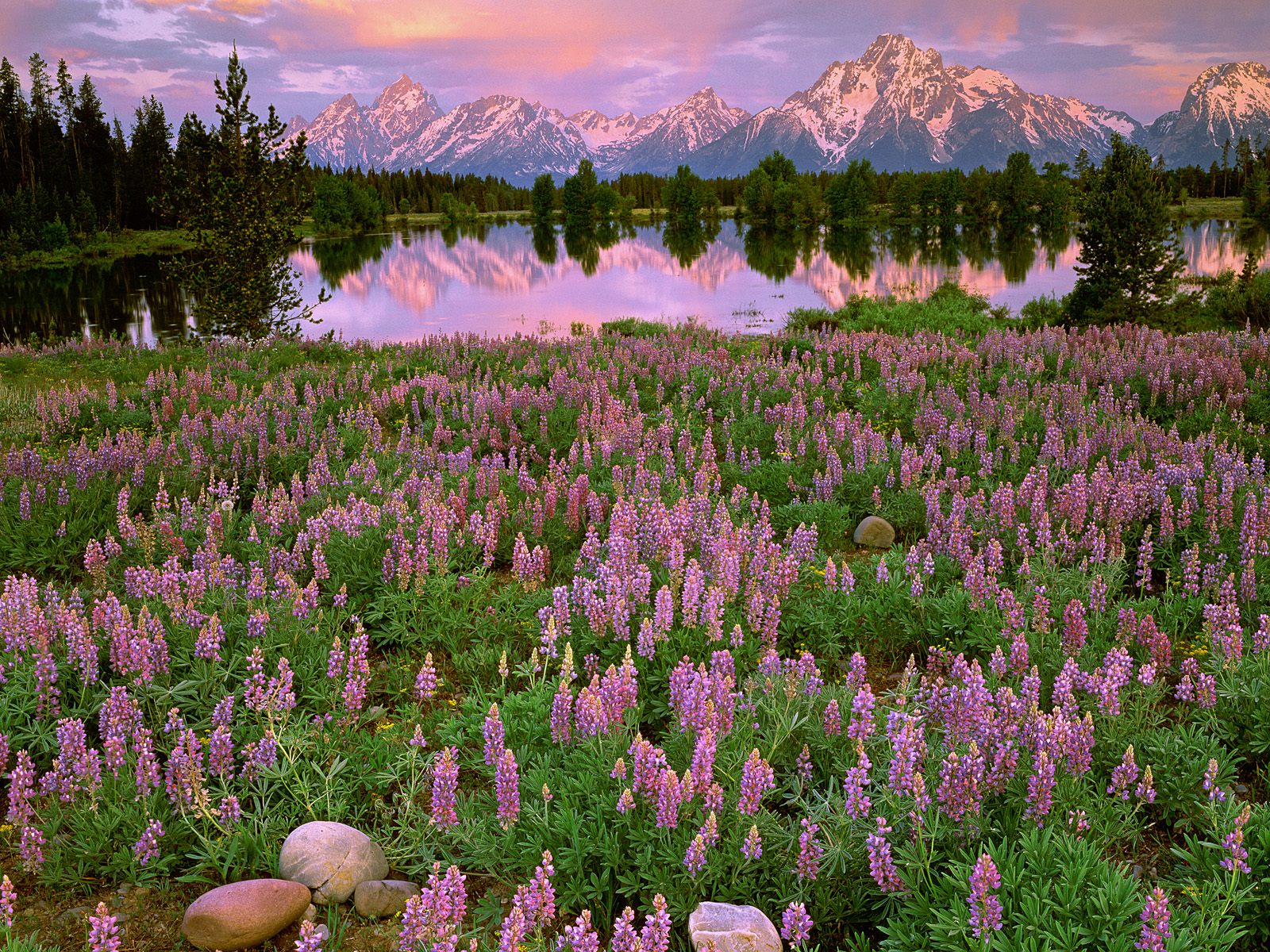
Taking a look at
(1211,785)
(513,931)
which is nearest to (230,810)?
(513,931)

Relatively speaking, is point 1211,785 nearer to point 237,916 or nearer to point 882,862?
point 882,862

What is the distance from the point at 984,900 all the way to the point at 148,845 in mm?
4196

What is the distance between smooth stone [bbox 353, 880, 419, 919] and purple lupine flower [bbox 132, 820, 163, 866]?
3.64 ft

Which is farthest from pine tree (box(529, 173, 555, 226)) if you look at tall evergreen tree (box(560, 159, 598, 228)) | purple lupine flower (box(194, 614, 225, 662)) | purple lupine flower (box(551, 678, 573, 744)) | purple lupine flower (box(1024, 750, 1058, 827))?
purple lupine flower (box(1024, 750, 1058, 827))

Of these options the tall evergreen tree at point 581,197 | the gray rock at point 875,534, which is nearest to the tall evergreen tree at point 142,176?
the tall evergreen tree at point 581,197

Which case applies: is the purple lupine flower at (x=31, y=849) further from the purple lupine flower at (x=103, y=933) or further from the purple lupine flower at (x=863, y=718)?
the purple lupine flower at (x=863, y=718)

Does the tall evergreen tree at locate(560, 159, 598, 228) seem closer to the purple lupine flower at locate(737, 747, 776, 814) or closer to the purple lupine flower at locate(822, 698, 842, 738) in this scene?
the purple lupine flower at locate(822, 698, 842, 738)

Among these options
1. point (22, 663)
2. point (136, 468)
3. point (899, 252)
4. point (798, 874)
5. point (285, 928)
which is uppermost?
point (899, 252)

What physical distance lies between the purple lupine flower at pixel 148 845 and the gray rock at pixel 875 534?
7.23m

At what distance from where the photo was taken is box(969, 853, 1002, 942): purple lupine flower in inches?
133

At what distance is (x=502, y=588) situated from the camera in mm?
7688

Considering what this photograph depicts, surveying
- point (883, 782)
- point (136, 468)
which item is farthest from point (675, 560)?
point (136, 468)

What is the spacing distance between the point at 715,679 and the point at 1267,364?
602 inches

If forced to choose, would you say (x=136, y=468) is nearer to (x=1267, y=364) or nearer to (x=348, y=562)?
(x=348, y=562)
